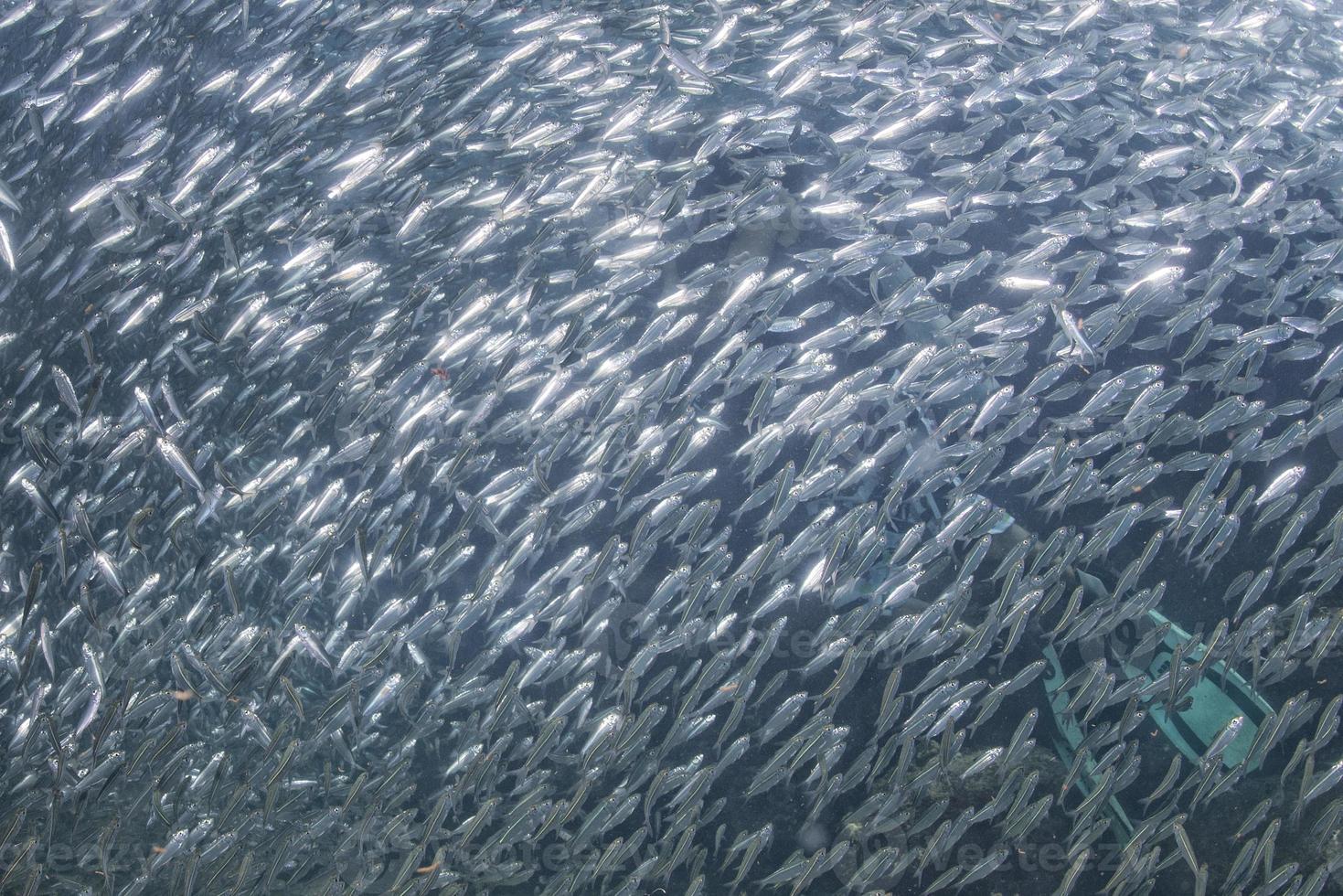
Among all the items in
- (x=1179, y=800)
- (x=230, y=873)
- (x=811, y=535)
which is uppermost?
(x=811, y=535)

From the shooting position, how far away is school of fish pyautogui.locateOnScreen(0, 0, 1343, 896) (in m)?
4.39

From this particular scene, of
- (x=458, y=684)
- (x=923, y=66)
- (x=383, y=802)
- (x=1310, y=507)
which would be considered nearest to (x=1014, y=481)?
(x=1310, y=507)

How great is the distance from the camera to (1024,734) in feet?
14.5

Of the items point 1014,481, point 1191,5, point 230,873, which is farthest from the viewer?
point 1191,5

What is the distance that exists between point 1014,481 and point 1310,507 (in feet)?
5.65

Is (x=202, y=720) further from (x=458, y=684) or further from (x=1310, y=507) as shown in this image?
(x=1310, y=507)

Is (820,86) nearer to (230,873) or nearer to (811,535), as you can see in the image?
(811,535)

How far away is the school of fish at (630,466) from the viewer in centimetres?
439

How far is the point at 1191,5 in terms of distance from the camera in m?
7.64

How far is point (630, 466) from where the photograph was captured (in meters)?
4.46

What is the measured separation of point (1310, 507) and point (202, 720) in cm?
693

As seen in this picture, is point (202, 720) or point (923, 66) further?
→ point (923, 66)

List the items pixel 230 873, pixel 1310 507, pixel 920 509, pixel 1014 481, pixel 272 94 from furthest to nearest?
pixel 1014 481
pixel 920 509
pixel 272 94
pixel 1310 507
pixel 230 873

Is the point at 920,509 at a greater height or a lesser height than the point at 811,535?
lesser
